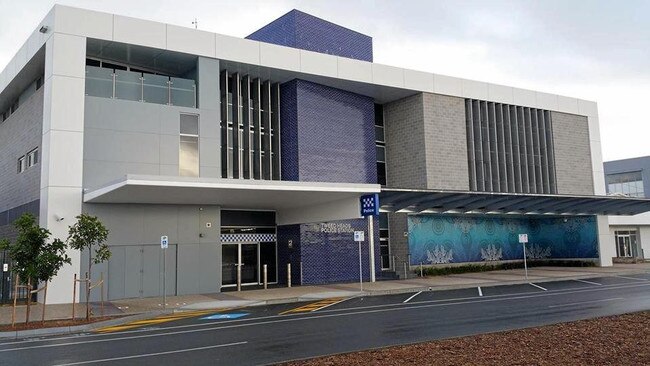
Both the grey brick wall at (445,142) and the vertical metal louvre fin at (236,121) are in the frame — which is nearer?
the vertical metal louvre fin at (236,121)

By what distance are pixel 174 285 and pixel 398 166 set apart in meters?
17.1

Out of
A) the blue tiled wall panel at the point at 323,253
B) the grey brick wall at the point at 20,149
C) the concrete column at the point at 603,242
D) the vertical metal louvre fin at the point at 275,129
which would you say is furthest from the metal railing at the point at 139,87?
the concrete column at the point at 603,242

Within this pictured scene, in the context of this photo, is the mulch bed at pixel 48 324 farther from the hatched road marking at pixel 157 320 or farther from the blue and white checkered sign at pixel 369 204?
the blue and white checkered sign at pixel 369 204

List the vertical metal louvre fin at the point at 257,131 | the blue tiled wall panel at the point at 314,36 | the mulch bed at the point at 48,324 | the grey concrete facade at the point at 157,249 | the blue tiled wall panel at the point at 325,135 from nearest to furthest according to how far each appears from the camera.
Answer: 1. the mulch bed at the point at 48,324
2. the grey concrete facade at the point at 157,249
3. the vertical metal louvre fin at the point at 257,131
4. the blue tiled wall panel at the point at 325,135
5. the blue tiled wall panel at the point at 314,36

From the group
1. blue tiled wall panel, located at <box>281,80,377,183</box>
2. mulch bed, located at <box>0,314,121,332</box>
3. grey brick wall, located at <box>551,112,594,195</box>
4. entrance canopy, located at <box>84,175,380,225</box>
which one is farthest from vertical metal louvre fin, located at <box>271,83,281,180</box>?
grey brick wall, located at <box>551,112,594,195</box>

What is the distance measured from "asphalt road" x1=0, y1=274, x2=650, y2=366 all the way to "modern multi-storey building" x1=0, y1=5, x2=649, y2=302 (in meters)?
5.96

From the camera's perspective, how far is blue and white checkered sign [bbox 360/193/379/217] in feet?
79.2

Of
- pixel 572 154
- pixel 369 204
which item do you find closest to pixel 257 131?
pixel 369 204

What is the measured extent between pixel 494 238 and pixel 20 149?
100 feet

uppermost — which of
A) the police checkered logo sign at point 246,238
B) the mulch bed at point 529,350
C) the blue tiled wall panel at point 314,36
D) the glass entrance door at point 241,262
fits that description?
the blue tiled wall panel at point 314,36

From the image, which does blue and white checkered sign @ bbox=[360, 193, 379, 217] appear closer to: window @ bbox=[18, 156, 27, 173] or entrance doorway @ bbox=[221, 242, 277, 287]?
entrance doorway @ bbox=[221, 242, 277, 287]

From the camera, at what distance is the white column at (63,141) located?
2316 centimetres

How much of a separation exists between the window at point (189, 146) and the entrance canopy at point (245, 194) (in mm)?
1625

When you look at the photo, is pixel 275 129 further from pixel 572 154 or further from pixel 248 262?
pixel 572 154
